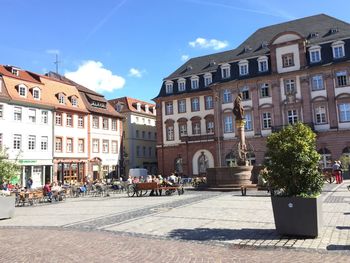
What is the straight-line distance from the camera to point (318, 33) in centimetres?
4206

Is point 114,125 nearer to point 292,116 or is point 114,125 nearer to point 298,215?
point 292,116

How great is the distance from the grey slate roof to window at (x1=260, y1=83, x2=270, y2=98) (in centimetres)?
380

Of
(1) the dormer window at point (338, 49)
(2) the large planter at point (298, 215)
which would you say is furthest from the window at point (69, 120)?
(2) the large planter at point (298, 215)

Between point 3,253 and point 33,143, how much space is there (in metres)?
32.3

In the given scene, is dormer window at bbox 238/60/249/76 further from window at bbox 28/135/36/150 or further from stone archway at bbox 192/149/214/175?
window at bbox 28/135/36/150

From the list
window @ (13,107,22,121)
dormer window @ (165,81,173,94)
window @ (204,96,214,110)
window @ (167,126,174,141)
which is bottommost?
window @ (167,126,174,141)

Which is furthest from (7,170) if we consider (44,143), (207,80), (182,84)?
(182,84)

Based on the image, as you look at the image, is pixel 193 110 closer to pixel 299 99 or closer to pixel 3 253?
pixel 299 99

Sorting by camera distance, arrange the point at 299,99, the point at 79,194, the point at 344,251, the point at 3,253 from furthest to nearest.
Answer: the point at 299,99, the point at 79,194, the point at 3,253, the point at 344,251

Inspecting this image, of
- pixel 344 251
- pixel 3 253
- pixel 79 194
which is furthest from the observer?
pixel 79 194

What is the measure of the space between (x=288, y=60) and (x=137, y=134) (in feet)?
83.2

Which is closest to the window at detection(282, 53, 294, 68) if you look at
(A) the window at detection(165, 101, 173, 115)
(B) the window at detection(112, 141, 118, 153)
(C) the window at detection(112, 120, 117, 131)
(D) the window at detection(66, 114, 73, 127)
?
(A) the window at detection(165, 101, 173, 115)

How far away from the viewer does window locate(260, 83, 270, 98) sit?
42438 mm

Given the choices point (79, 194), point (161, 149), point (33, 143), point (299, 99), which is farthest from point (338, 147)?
point (33, 143)
